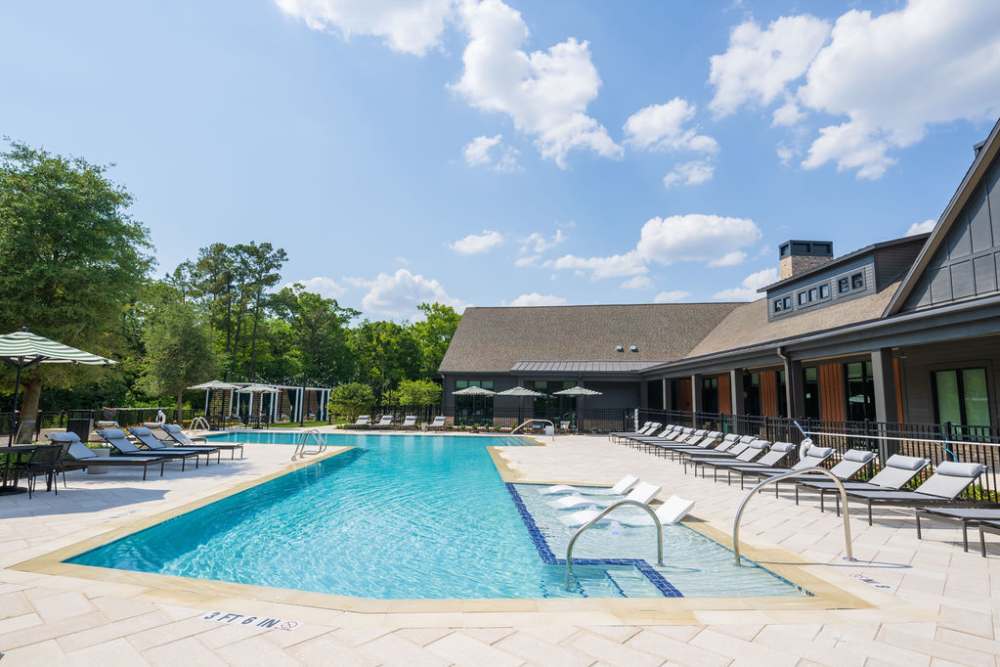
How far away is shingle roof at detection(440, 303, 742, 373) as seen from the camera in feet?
93.6

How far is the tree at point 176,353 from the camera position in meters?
25.2

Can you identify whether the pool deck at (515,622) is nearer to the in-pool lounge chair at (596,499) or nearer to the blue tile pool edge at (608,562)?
the blue tile pool edge at (608,562)

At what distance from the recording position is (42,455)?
323 inches

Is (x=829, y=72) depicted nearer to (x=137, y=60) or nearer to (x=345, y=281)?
(x=137, y=60)

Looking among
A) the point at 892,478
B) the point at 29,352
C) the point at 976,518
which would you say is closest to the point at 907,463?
the point at 892,478

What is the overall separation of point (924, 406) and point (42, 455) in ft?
64.8

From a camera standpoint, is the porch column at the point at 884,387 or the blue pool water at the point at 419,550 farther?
the porch column at the point at 884,387

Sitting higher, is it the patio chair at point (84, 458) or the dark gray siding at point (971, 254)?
the dark gray siding at point (971, 254)

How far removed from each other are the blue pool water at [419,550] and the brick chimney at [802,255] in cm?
1602

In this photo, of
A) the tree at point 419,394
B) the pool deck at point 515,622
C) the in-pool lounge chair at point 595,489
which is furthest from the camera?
the tree at point 419,394

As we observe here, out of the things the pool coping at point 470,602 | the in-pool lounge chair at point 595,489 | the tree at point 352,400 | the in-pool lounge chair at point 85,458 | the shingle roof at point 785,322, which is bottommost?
the in-pool lounge chair at point 595,489

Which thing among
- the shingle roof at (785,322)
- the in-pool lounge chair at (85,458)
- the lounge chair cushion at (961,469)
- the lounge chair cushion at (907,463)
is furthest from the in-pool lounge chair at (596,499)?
the in-pool lounge chair at (85,458)

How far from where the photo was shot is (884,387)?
35.0ft

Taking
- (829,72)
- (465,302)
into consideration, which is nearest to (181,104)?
(829,72)
